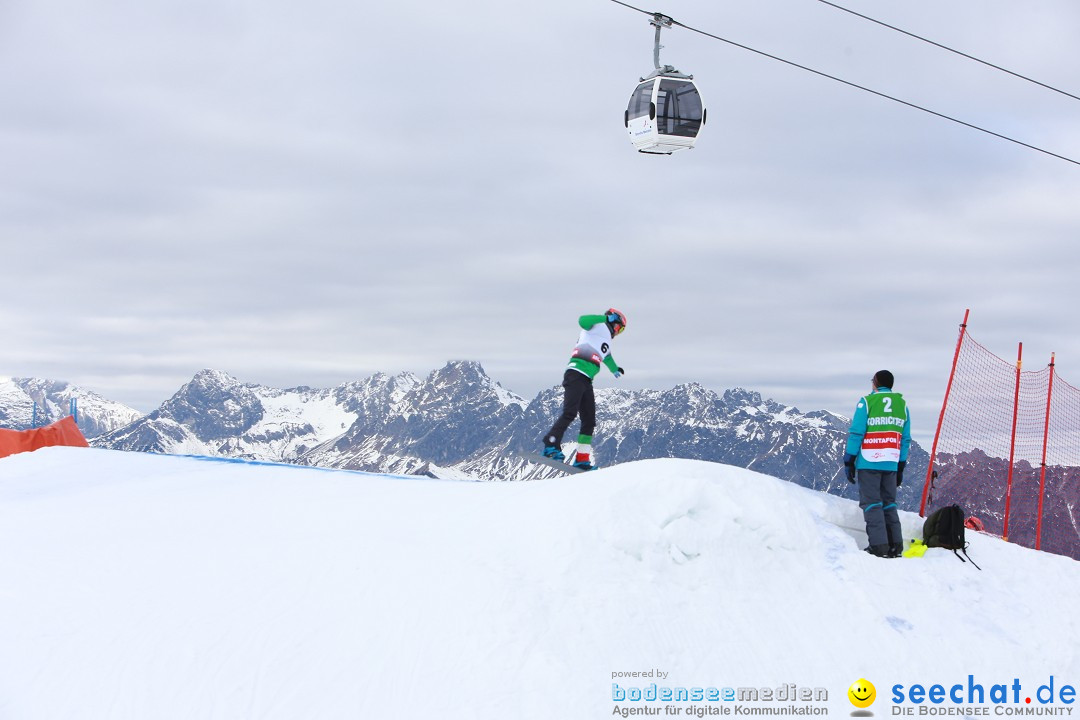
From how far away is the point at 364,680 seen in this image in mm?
7082

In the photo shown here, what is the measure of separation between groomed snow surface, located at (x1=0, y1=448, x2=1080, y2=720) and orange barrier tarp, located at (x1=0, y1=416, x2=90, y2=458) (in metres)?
8.52

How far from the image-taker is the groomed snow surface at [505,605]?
7086mm

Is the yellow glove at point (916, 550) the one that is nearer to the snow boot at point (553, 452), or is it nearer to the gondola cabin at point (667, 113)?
the snow boot at point (553, 452)

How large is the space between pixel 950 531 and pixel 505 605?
6116mm

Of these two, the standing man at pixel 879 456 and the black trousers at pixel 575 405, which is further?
the black trousers at pixel 575 405

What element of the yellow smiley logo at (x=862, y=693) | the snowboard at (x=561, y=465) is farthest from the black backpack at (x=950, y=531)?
the snowboard at (x=561, y=465)

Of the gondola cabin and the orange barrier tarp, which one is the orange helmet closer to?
the gondola cabin

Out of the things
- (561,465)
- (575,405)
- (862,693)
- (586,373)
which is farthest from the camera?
(586,373)

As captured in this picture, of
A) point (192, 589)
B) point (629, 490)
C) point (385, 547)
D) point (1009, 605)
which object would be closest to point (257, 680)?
point (192, 589)

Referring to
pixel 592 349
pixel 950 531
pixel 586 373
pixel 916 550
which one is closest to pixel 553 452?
pixel 586 373

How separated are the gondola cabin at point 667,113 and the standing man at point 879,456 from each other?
6162 mm

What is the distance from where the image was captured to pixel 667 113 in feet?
47.7

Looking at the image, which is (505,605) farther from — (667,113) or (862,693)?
(667,113)

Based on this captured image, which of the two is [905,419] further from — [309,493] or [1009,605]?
[309,493]
